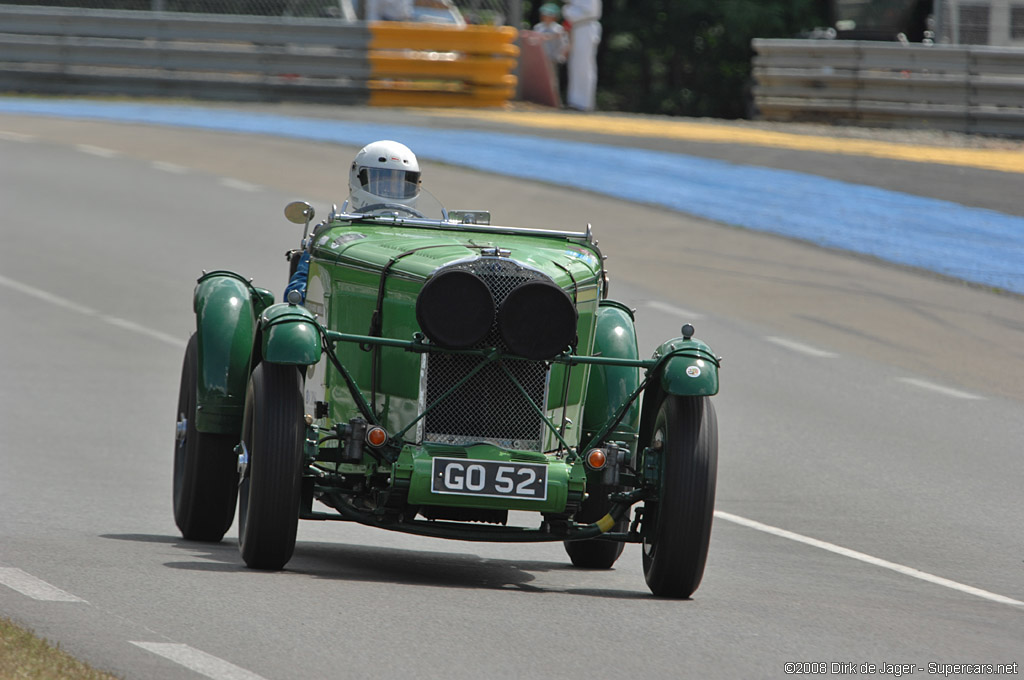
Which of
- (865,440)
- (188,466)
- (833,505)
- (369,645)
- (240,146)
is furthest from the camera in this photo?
(240,146)

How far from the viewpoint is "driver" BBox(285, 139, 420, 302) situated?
8383 millimetres

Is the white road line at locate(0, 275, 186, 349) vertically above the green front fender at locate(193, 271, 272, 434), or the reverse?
the green front fender at locate(193, 271, 272, 434)

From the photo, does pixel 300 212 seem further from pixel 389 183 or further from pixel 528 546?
pixel 528 546

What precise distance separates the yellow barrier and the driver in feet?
64.8

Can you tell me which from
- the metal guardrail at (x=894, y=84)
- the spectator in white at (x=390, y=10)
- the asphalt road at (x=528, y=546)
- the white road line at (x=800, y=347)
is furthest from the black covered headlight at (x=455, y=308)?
the spectator in white at (x=390, y=10)

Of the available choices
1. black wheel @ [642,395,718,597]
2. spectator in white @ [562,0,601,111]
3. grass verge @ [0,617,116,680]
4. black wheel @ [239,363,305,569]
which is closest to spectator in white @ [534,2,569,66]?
spectator in white @ [562,0,601,111]

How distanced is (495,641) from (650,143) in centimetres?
1920

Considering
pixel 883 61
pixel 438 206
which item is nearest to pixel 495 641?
pixel 438 206

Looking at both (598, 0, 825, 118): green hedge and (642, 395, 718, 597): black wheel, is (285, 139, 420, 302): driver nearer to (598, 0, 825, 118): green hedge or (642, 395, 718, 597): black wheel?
(642, 395, 718, 597): black wheel

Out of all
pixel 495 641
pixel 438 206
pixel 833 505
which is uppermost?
pixel 438 206

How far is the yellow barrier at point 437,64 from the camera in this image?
27891 millimetres

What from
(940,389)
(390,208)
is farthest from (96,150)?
(390,208)

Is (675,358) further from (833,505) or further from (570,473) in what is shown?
(833,505)

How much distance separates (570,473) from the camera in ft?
21.7
